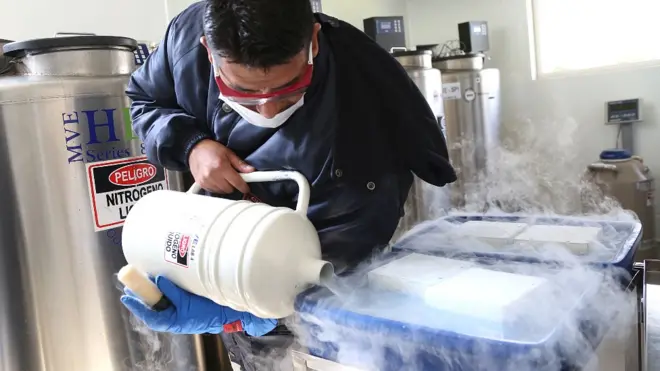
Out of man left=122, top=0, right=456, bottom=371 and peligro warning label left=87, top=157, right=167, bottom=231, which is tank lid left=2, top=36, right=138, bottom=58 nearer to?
peligro warning label left=87, top=157, right=167, bottom=231

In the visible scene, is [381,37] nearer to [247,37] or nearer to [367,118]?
[367,118]

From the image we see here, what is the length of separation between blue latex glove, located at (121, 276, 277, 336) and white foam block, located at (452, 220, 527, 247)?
349 millimetres

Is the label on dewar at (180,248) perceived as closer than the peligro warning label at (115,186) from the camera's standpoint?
Yes

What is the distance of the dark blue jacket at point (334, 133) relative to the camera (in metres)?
0.94

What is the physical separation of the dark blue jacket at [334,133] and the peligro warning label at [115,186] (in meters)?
0.46

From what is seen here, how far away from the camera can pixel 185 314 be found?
Result: 0.84 m

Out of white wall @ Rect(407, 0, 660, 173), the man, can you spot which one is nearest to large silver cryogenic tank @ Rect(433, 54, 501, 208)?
white wall @ Rect(407, 0, 660, 173)

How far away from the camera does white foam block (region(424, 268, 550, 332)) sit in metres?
0.61

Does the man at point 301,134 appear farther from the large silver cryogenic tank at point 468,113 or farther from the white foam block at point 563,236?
the large silver cryogenic tank at point 468,113

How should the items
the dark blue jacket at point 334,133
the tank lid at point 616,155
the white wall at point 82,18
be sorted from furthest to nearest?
the tank lid at point 616,155, the white wall at point 82,18, the dark blue jacket at point 334,133

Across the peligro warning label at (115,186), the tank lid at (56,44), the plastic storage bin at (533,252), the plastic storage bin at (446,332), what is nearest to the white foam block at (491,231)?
the plastic storage bin at (533,252)

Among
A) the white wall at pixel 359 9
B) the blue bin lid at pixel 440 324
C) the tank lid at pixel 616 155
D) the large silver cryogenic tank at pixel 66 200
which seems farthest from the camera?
the white wall at pixel 359 9

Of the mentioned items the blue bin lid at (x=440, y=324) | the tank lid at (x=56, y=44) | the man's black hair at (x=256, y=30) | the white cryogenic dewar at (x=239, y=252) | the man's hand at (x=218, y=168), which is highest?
the tank lid at (x=56, y=44)

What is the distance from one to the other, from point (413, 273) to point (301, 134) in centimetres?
31
